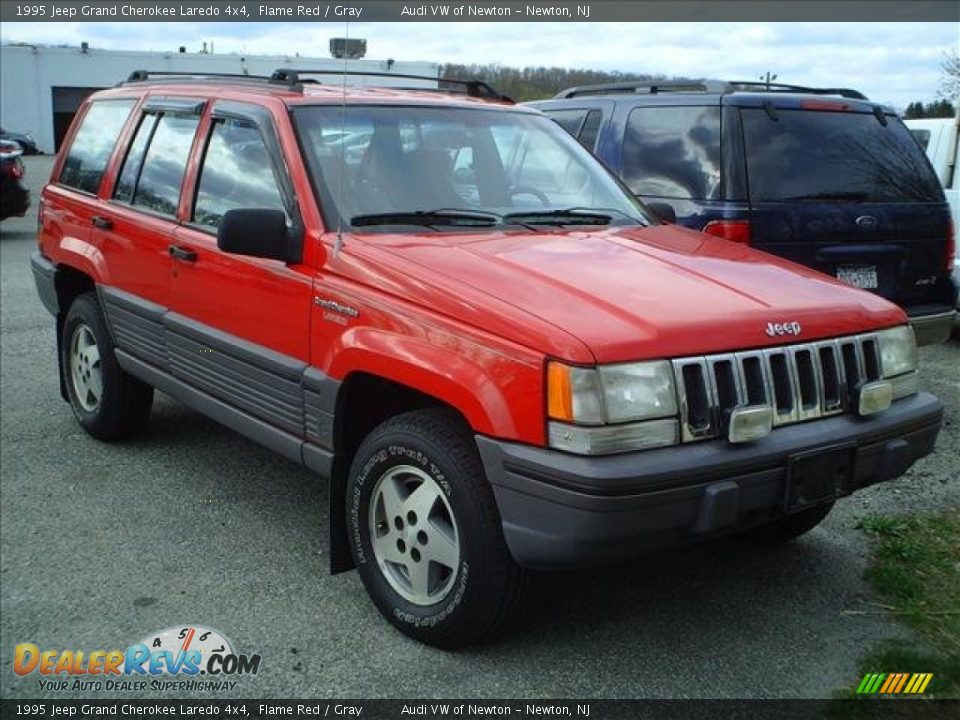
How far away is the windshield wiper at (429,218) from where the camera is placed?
385 cm

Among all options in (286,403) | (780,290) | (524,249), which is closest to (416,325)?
(524,249)

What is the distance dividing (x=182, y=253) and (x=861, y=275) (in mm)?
3883

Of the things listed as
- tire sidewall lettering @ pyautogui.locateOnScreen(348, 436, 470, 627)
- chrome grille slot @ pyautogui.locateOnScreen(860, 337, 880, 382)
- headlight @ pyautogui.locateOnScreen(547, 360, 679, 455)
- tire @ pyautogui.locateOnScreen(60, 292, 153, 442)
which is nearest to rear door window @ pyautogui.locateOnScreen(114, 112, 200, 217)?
tire @ pyautogui.locateOnScreen(60, 292, 153, 442)

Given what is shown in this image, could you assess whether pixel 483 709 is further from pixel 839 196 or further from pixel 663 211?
pixel 839 196

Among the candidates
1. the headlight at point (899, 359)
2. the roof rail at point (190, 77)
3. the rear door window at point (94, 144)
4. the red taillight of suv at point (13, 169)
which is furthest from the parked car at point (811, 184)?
the red taillight of suv at point (13, 169)

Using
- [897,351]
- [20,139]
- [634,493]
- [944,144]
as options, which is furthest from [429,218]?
[20,139]

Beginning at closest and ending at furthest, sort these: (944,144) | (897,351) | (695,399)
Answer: (695,399)
(897,351)
(944,144)

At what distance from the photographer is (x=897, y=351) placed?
3.60m

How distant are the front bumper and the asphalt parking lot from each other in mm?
545

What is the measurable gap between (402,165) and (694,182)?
94.9 inches

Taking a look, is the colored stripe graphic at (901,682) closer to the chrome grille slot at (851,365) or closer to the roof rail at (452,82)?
the chrome grille slot at (851,365)

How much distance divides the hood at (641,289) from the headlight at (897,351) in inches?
2.0

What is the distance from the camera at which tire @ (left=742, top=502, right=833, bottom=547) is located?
412 cm

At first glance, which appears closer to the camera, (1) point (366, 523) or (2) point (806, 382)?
(2) point (806, 382)
